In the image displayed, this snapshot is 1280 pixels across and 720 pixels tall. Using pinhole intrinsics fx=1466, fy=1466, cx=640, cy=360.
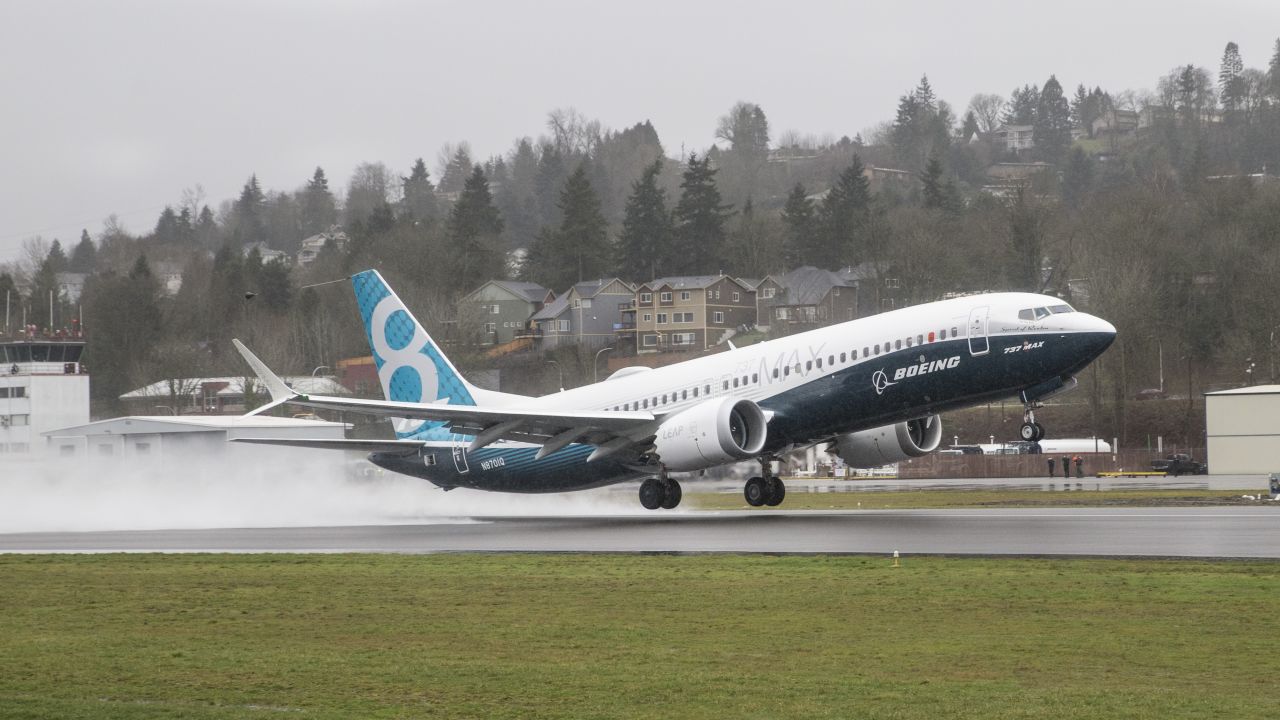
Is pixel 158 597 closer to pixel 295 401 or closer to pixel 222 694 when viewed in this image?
pixel 222 694

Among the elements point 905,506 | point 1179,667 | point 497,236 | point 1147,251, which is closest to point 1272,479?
point 905,506

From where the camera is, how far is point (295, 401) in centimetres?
3378

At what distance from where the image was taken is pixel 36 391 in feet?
286

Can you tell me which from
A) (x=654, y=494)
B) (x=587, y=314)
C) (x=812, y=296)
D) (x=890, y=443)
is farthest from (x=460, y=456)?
(x=587, y=314)

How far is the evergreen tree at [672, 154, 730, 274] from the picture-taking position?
16512 cm

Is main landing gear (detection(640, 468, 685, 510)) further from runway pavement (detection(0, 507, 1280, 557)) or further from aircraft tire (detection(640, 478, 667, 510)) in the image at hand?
runway pavement (detection(0, 507, 1280, 557))

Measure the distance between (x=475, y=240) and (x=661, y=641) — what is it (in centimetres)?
15487

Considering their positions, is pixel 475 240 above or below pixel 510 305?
above

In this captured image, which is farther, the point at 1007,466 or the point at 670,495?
the point at 1007,466

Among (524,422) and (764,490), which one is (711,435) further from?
(764,490)

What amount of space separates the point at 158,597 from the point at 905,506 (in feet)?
95.1

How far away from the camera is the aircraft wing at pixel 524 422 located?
120 ft

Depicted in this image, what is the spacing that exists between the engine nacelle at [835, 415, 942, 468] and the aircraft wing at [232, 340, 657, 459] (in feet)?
19.5

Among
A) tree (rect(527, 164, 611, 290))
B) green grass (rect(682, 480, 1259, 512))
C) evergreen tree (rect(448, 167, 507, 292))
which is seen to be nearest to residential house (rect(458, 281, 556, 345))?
evergreen tree (rect(448, 167, 507, 292))
